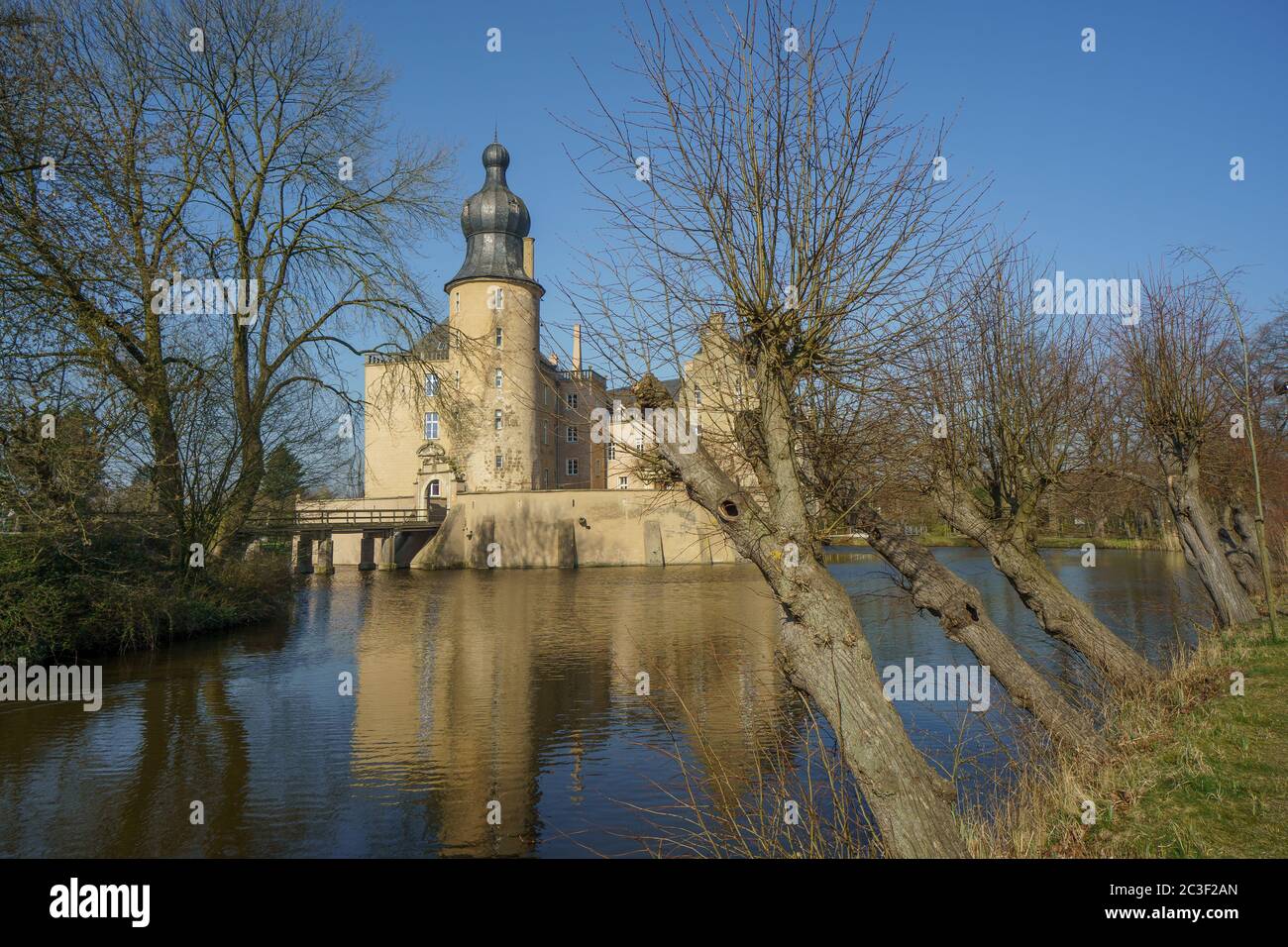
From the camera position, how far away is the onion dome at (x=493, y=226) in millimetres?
40906

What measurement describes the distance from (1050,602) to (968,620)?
192 cm

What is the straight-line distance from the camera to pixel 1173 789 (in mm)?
5090

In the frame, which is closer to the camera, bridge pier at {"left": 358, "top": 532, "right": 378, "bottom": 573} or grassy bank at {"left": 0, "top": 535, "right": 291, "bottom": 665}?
grassy bank at {"left": 0, "top": 535, "right": 291, "bottom": 665}

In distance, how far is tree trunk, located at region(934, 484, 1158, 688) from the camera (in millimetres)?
8398

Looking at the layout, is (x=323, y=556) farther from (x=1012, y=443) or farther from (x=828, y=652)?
(x=828, y=652)

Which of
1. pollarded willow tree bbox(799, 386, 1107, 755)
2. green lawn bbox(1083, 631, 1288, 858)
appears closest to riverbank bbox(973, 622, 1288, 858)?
green lawn bbox(1083, 631, 1288, 858)

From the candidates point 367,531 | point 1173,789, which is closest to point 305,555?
point 367,531

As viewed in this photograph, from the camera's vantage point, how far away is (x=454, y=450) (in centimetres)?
4116

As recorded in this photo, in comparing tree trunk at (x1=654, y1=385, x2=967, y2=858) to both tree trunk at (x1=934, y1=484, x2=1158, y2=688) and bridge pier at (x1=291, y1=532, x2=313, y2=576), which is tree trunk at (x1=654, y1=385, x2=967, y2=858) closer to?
tree trunk at (x1=934, y1=484, x2=1158, y2=688)

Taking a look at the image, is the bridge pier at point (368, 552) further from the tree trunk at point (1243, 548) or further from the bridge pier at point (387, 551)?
the tree trunk at point (1243, 548)

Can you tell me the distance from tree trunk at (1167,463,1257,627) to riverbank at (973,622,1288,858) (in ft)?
18.4

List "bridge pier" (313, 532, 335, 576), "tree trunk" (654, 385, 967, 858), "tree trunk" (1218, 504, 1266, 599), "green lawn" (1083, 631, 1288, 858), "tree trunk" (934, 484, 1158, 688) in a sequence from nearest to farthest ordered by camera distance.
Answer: "tree trunk" (654, 385, 967, 858) < "green lawn" (1083, 631, 1288, 858) < "tree trunk" (934, 484, 1158, 688) < "tree trunk" (1218, 504, 1266, 599) < "bridge pier" (313, 532, 335, 576)

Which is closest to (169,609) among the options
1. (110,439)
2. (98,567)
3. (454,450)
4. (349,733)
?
(98,567)
